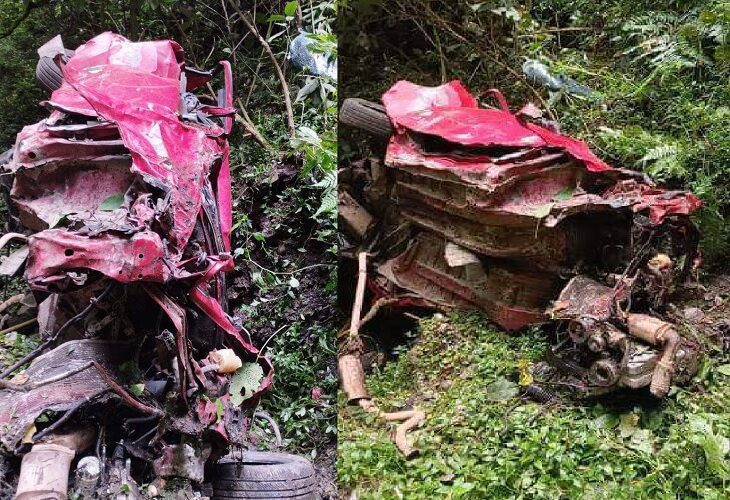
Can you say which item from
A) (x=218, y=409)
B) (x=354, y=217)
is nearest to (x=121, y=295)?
(x=218, y=409)

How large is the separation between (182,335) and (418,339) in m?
0.63

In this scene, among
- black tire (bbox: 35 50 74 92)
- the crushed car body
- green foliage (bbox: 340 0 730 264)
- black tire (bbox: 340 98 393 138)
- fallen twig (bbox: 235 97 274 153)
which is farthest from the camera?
fallen twig (bbox: 235 97 274 153)

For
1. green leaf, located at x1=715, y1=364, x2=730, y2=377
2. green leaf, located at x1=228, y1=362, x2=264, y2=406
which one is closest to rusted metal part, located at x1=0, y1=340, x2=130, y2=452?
green leaf, located at x1=228, y1=362, x2=264, y2=406

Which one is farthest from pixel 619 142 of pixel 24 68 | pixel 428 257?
pixel 24 68

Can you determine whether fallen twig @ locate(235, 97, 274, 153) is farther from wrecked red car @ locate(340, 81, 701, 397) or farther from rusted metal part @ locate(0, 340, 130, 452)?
rusted metal part @ locate(0, 340, 130, 452)

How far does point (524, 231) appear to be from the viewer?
156 cm

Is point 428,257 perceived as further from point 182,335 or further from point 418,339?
point 182,335

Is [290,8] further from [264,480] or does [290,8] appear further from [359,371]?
[264,480]

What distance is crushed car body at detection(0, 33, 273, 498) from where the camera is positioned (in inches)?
55.4

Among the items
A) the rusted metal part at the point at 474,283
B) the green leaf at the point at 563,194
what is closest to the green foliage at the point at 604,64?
the green leaf at the point at 563,194

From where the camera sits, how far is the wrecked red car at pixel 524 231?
1.46 meters

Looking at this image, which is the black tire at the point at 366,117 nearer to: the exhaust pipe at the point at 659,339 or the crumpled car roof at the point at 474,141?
the crumpled car roof at the point at 474,141

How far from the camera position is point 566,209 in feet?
4.92

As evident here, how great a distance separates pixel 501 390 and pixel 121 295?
1.06 m
